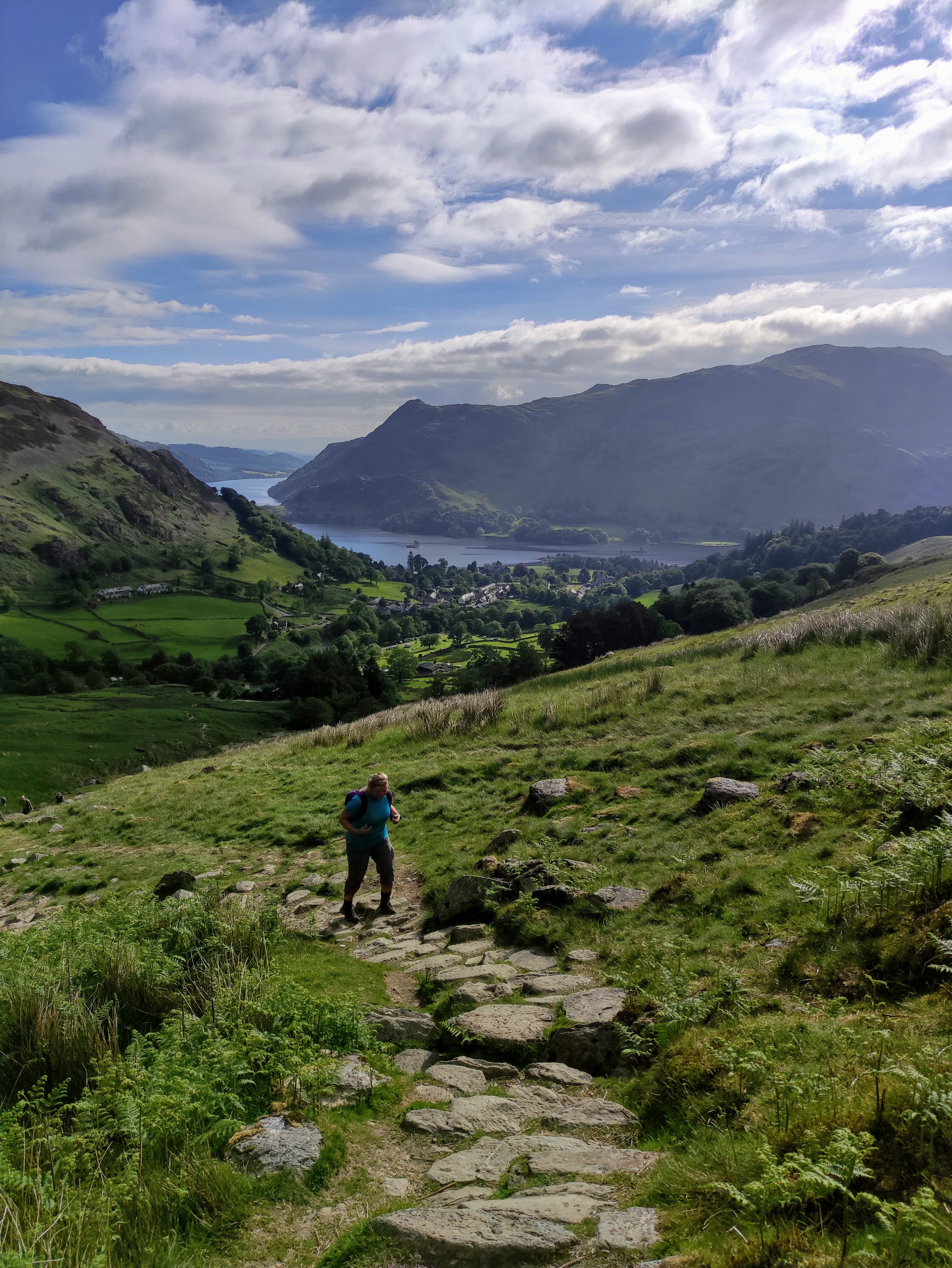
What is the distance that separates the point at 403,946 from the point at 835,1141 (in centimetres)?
616

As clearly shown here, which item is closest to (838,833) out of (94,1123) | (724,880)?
(724,880)

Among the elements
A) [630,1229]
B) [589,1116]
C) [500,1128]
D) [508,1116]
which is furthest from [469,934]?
[630,1229]

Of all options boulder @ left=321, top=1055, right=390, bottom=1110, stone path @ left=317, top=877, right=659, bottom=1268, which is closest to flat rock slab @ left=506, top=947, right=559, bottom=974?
stone path @ left=317, top=877, right=659, bottom=1268

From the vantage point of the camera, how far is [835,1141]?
11.0ft

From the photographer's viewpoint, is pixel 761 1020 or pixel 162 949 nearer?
pixel 761 1020

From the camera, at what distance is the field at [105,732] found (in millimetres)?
40812

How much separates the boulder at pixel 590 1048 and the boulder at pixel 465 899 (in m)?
3.17

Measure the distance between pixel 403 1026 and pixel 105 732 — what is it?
5165 centimetres

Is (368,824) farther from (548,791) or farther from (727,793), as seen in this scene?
(727,793)

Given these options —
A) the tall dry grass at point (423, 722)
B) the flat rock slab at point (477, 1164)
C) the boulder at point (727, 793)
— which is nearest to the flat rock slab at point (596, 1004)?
the flat rock slab at point (477, 1164)

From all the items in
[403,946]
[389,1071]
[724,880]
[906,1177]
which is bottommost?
[403,946]

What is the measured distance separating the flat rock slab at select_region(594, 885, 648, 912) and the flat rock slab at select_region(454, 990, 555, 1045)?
1.65 metres

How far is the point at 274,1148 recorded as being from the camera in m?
4.40

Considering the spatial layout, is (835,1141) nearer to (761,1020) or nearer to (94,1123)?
(761,1020)
